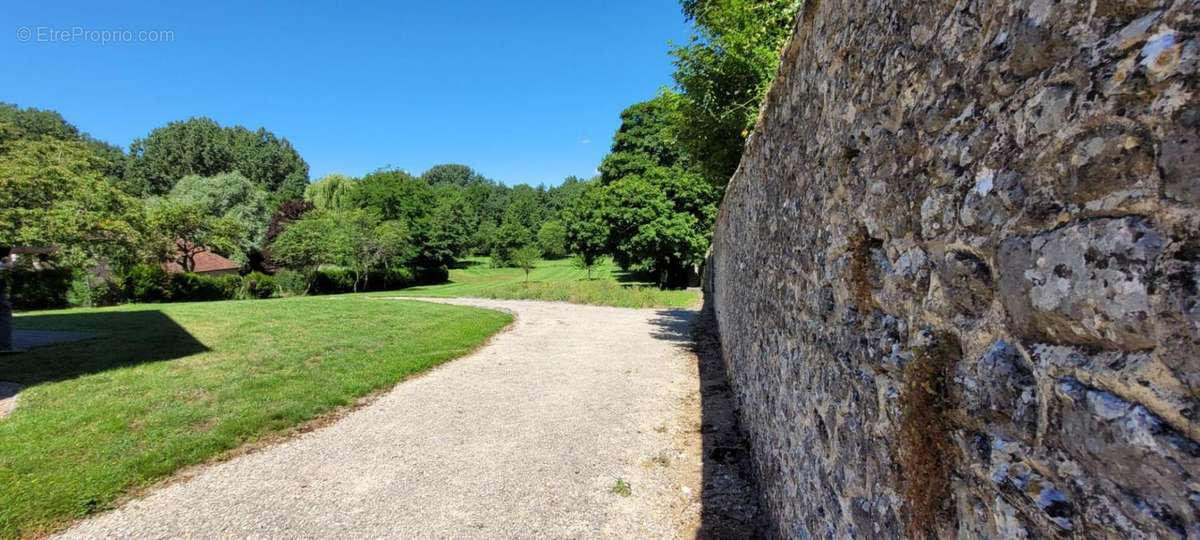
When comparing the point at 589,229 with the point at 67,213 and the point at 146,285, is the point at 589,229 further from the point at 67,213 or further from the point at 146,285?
the point at 67,213

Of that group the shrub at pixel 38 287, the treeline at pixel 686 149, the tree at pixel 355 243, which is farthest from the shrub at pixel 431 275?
the shrub at pixel 38 287

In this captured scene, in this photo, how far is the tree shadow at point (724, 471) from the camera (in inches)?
149

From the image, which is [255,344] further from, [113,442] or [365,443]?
[365,443]

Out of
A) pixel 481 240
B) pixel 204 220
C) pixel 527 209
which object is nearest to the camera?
pixel 204 220

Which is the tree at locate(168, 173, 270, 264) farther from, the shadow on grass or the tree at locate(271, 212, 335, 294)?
the shadow on grass

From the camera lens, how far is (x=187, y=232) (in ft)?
78.8

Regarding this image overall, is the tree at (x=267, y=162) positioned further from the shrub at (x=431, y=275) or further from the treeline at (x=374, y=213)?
the shrub at (x=431, y=275)

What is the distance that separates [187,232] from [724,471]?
2869cm

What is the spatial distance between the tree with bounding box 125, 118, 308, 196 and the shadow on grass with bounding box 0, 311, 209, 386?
45.7m

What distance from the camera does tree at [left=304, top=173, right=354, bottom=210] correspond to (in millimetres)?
44250

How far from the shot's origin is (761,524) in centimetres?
367

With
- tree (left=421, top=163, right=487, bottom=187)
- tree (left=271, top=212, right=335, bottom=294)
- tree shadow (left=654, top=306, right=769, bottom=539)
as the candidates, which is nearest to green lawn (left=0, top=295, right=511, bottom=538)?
tree shadow (left=654, top=306, right=769, bottom=539)

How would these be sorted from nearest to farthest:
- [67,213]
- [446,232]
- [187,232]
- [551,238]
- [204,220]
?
1. [67,213]
2. [187,232]
3. [204,220]
4. [446,232]
5. [551,238]

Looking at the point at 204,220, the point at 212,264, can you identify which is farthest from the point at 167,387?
the point at 212,264
